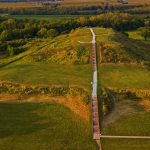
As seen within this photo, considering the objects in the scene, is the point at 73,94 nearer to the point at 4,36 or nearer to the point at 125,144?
the point at 125,144

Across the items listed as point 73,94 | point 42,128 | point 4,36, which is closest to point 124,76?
point 73,94

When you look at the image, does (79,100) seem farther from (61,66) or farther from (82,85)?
(61,66)

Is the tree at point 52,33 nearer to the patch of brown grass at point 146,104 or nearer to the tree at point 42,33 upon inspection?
the tree at point 42,33

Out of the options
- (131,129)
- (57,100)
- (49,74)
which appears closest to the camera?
(131,129)

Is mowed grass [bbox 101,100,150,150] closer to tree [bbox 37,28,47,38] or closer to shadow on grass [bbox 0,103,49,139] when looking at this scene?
shadow on grass [bbox 0,103,49,139]

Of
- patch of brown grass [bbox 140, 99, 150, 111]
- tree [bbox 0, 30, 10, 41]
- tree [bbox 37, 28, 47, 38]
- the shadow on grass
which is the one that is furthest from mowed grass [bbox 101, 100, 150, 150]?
tree [bbox 37, 28, 47, 38]

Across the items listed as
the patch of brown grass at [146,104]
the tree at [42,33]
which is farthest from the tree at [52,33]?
the patch of brown grass at [146,104]
